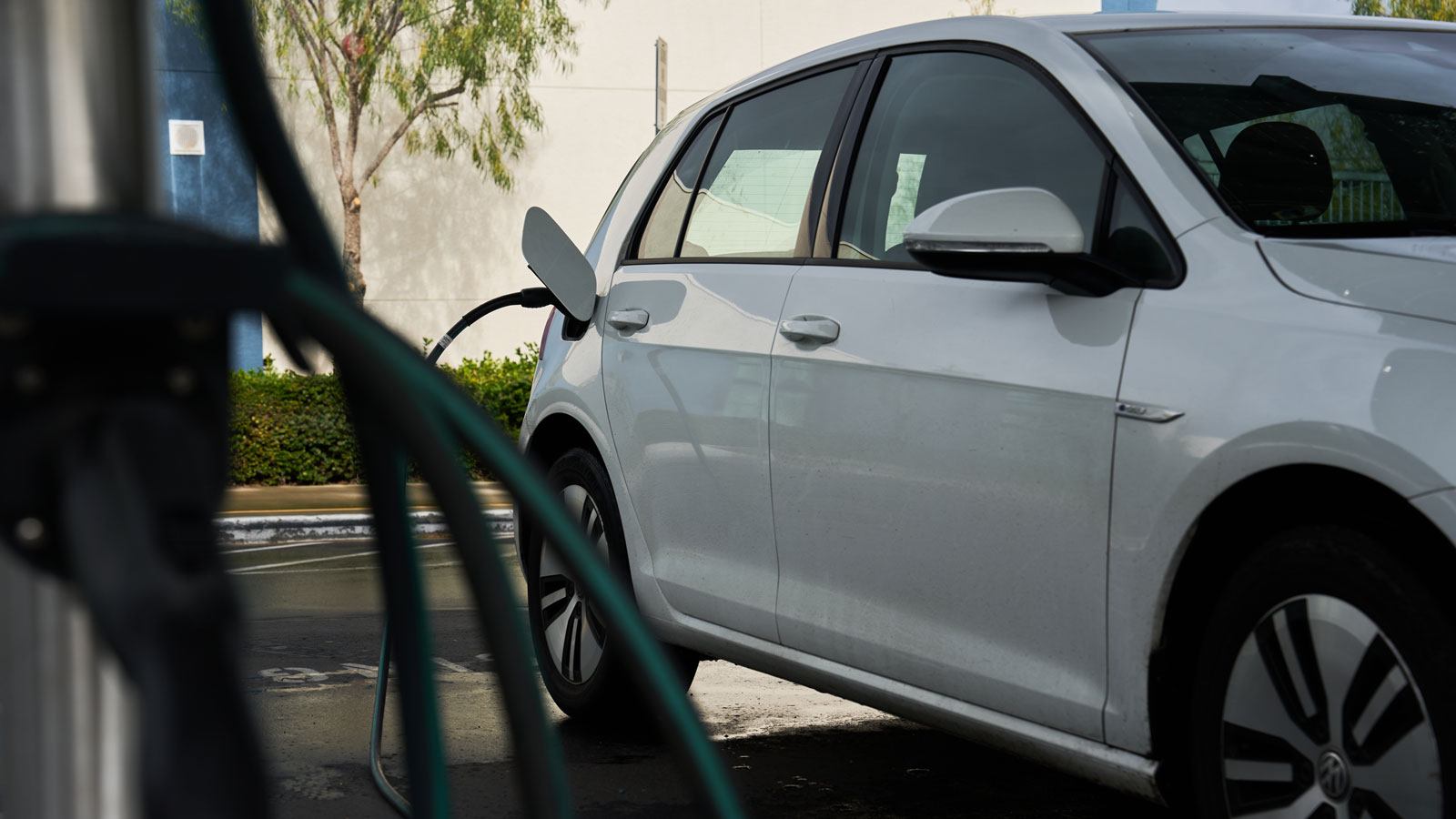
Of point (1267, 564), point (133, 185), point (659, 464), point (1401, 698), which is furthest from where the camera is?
point (659, 464)

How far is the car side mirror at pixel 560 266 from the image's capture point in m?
4.41

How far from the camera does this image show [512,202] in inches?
673

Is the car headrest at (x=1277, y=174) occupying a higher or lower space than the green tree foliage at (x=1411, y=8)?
lower

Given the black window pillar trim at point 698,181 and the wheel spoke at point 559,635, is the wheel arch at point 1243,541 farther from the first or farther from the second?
the wheel spoke at point 559,635

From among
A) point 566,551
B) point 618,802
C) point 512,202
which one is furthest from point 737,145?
point 512,202

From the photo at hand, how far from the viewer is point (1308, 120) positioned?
320cm

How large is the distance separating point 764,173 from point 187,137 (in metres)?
12.7

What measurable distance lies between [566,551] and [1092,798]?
10.9 ft

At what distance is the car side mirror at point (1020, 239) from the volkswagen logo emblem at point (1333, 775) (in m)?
0.87

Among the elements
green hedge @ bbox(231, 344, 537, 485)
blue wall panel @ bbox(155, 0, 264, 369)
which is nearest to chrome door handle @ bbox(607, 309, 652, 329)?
green hedge @ bbox(231, 344, 537, 485)

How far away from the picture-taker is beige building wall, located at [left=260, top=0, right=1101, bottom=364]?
1684 centimetres

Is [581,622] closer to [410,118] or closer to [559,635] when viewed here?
[559,635]

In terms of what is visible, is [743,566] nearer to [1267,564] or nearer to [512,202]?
[1267,564]

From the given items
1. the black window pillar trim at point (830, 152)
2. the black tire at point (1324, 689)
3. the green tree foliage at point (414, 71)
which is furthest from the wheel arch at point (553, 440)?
the green tree foliage at point (414, 71)
